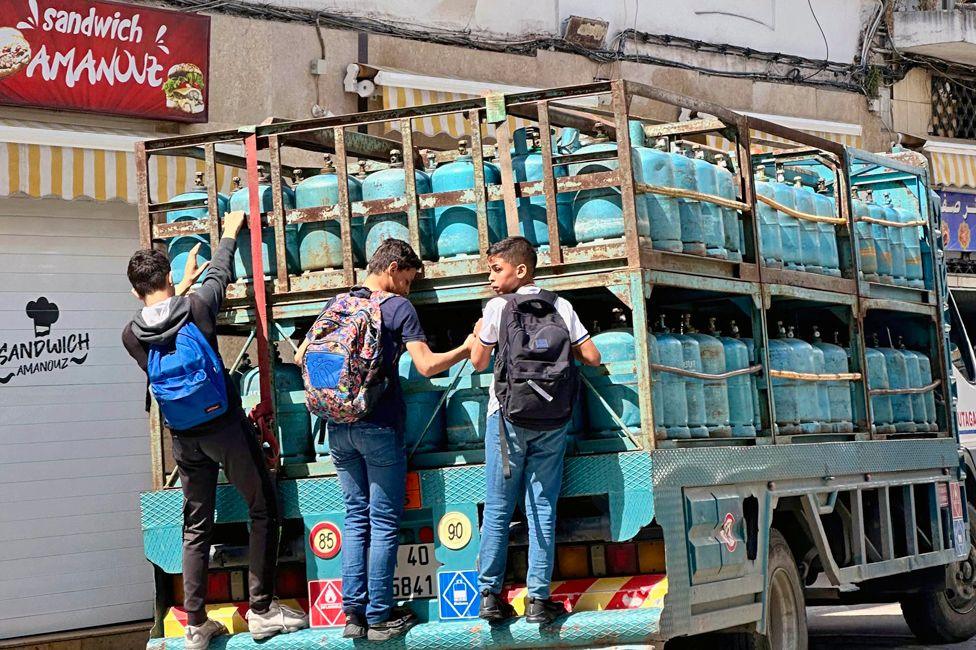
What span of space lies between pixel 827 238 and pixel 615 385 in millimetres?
2506

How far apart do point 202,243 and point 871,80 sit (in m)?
12.1

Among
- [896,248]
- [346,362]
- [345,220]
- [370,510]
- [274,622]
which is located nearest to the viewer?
[346,362]

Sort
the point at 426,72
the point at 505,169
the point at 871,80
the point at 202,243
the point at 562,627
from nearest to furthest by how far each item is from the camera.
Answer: the point at 562,627 → the point at 505,169 → the point at 202,243 → the point at 426,72 → the point at 871,80

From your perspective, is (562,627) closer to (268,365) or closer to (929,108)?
(268,365)

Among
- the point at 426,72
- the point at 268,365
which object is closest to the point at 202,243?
the point at 268,365

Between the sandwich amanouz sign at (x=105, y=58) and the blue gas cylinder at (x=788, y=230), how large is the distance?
16.9 ft

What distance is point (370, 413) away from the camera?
23.5ft

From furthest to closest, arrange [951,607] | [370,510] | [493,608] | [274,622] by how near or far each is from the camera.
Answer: [951,607], [274,622], [370,510], [493,608]

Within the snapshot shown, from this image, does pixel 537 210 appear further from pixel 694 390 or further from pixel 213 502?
pixel 213 502

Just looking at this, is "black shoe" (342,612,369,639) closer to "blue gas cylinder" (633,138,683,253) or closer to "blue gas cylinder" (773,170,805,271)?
"blue gas cylinder" (633,138,683,253)

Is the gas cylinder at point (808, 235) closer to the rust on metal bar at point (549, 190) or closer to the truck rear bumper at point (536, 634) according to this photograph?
the rust on metal bar at point (549, 190)

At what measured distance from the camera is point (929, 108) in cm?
1956

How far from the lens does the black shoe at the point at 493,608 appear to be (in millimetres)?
6980

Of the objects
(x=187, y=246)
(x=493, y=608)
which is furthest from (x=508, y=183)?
(x=493, y=608)
